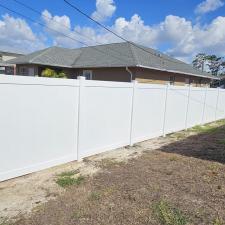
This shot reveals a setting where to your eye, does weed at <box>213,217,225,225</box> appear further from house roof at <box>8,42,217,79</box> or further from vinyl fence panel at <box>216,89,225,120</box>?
house roof at <box>8,42,217,79</box>

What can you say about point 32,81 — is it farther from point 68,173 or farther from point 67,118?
point 68,173

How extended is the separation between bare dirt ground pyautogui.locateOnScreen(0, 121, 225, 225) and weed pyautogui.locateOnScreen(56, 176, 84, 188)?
10cm

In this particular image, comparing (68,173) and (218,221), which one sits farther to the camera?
(68,173)

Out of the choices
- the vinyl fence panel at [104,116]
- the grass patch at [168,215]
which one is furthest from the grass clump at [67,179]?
the grass patch at [168,215]

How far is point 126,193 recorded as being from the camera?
4871mm

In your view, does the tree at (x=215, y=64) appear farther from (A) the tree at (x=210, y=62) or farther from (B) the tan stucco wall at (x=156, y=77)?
(B) the tan stucco wall at (x=156, y=77)

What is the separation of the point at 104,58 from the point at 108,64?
5.86 ft

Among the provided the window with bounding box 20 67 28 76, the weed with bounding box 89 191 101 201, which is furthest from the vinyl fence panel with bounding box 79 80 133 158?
the window with bounding box 20 67 28 76

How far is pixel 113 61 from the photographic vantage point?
64.0ft

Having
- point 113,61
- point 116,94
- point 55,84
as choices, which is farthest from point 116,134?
point 113,61


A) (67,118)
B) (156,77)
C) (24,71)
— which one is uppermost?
(156,77)

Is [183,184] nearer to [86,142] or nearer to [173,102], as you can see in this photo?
[86,142]

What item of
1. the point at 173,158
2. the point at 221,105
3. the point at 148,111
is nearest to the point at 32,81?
the point at 173,158

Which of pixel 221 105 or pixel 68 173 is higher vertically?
pixel 221 105
